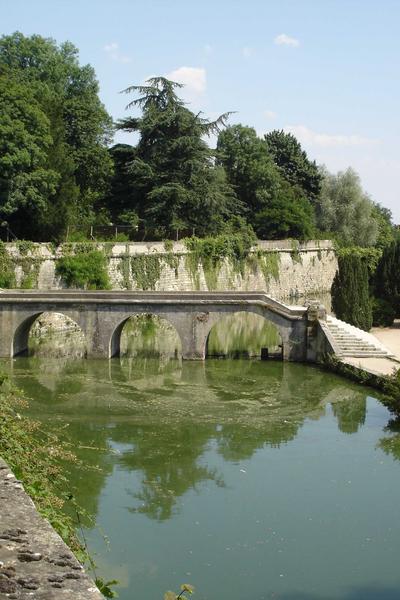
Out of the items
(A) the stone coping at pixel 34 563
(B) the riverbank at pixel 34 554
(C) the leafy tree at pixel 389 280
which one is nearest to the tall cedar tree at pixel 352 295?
(C) the leafy tree at pixel 389 280

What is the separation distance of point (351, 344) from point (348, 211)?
42.6 metres

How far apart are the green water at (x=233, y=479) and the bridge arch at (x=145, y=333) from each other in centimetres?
284

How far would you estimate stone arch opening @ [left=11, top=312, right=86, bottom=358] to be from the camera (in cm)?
3344

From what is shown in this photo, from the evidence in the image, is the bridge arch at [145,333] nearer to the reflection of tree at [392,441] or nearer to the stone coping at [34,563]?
the reflection of tree at [392,441]

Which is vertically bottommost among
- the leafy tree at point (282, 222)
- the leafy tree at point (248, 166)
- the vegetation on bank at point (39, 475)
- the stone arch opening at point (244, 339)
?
the vegetation on bank at point (39, 475)

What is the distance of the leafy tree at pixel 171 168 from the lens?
49500 mm

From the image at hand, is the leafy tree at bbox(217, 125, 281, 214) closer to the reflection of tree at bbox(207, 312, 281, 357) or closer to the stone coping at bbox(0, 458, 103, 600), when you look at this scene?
the reflection of tree at bbox(207, 312, 281, 357)

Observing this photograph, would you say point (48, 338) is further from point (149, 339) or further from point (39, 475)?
point (39, 475)

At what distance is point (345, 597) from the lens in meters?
12.4

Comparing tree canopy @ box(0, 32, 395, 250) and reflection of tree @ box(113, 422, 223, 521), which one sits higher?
tree canopy @ box(0, 32, 395, 250)

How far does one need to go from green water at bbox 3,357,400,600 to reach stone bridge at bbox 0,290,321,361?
7.54 feet

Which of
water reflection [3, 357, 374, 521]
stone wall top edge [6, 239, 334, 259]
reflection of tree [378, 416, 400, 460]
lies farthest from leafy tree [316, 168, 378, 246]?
reflection of tree [378, 416, 400, 460]

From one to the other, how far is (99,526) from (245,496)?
3.55 m

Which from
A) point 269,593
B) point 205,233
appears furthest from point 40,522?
point 205,233
